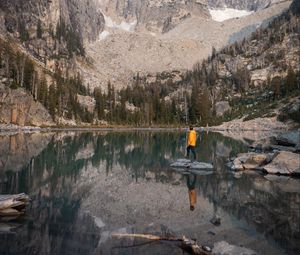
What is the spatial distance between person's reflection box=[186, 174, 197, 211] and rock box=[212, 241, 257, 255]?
217 inches

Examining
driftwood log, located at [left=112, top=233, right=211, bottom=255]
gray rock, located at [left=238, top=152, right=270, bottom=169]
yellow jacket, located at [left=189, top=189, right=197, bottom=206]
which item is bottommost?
driftwood log, located at [left=112, top=233, right=211, bottom=255]

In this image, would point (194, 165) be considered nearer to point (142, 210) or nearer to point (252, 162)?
point (252, 162)

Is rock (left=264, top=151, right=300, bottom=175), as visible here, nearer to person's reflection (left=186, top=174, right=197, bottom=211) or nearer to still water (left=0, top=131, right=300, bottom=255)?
still water (left=0, top=131, right=300, bottom=255)

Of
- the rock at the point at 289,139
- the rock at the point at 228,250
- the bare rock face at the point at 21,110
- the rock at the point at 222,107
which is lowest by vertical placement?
the rock at the point at 228,250

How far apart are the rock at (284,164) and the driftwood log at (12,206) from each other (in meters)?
19.0

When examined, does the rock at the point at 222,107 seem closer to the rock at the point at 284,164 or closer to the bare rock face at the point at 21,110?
the bare rock face at the point at 21,110

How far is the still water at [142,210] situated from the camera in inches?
494

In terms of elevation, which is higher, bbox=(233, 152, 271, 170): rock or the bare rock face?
the bare rock face

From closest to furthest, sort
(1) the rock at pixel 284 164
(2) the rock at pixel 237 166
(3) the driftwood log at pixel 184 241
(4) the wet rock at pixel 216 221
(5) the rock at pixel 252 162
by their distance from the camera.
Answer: (3) the driftwood log at pixel 184 241 < (4) the wet rock at pixel 216 221 < (1) the rock at pixel 284 164 < (2) the rock at pixel 237 166 < (5) the rock at pixel 252 162

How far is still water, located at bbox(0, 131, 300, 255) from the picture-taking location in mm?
12539

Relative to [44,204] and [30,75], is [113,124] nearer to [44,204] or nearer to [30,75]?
[30,75]

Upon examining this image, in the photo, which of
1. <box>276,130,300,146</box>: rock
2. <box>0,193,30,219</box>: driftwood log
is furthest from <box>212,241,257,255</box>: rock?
<box>276,130,300,146</box>: rock

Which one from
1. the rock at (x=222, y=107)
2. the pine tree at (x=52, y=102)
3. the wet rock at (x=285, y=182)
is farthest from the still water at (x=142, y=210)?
the rock at (x=222, y=107)

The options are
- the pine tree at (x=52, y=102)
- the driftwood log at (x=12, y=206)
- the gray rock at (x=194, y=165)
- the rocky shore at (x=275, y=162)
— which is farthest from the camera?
the pine tree at (x=52, y=102)
